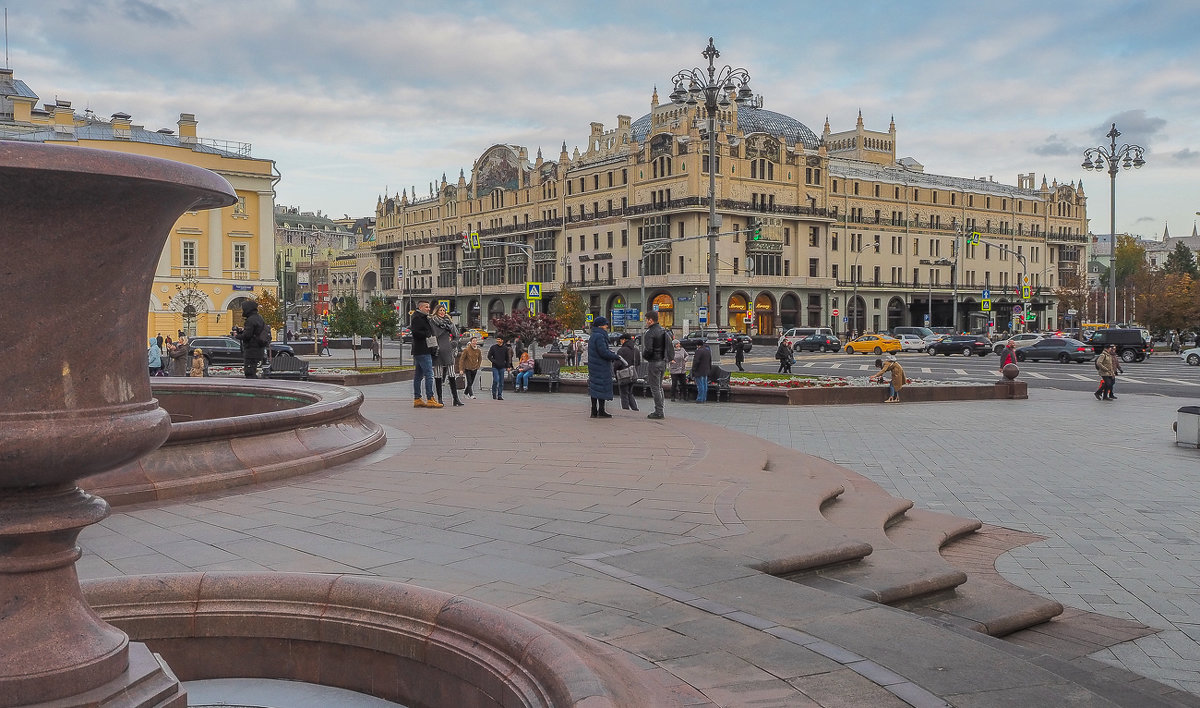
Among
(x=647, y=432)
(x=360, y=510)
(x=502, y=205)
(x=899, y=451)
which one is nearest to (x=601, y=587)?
(x=360, y=510)

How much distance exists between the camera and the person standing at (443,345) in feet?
53.7

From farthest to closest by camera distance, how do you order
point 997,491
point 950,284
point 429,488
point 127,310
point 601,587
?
point 950,284 < point 997,491 < point 429,488 < point 601,587 < point 127,310

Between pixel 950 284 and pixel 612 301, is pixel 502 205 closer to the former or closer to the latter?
pixel 612 301

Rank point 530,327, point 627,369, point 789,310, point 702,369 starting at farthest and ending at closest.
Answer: point 789,310 < point 530,327 < point 702,369 < point 627,369

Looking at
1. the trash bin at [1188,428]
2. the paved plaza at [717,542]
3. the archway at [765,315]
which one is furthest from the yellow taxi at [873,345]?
the paved plaza at [717,542]

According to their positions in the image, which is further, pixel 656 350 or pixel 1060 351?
pixel 1060 351

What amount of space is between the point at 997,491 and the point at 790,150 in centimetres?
7305

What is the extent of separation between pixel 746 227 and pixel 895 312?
822 inches

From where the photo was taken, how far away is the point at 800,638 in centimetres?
435

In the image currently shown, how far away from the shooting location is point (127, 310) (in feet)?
10.9

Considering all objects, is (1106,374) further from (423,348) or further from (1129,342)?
(1129,342)

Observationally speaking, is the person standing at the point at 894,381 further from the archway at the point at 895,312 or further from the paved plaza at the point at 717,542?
the archway at the point at 895,312

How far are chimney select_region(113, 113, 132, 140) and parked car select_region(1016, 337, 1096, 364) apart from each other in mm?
50547

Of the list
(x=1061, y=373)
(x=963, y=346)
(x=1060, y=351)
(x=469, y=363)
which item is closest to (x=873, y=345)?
(x=963, y=346)
